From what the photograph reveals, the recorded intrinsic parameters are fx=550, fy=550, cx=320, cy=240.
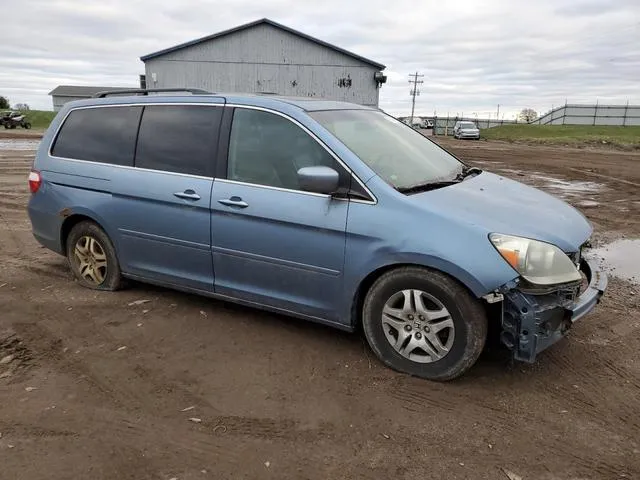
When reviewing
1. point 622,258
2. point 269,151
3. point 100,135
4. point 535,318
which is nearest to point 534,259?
point 535,318

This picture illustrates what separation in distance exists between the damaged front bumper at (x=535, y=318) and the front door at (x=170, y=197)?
230cm

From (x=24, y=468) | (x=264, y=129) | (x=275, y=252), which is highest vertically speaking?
(x=264, y=129)

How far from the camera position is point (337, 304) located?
12.6ft

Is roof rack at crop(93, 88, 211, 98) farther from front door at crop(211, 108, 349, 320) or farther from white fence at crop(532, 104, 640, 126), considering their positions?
white fence at crop(532, 104, 640, 126)

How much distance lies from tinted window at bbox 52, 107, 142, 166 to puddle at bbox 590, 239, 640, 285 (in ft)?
16.1

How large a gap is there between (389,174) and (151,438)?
2269 mm

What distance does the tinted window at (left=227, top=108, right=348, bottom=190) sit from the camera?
396 centimetres

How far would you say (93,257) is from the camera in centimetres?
523

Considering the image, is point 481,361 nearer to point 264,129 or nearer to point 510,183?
point 510,183

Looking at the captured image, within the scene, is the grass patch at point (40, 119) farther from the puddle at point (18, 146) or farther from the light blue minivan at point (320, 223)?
the light blue minivan at point (320, 223)

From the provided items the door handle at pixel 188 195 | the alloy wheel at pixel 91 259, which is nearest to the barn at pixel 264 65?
the alloy wheel at pixel 91 259

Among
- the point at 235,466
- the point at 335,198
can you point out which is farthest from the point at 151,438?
the point at 335,198

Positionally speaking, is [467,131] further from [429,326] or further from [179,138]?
[429,326]

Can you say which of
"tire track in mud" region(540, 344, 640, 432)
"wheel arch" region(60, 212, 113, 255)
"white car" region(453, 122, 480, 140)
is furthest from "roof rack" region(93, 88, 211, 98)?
"white car" region(453, 122, 480, 140)
